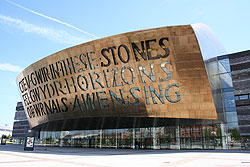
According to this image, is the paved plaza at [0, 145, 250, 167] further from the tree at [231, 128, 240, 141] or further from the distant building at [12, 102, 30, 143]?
the distant building at [12, 102, 30, 143]

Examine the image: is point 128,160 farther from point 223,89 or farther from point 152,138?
point 223,89

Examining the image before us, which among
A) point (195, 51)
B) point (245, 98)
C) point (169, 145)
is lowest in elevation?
point (169, 145)

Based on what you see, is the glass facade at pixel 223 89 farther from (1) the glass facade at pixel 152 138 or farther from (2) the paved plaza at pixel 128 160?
(2) the paved plaza at pixel 128 160

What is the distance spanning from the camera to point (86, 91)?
29844mm

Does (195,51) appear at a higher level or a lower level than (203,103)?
higher

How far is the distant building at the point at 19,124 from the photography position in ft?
249

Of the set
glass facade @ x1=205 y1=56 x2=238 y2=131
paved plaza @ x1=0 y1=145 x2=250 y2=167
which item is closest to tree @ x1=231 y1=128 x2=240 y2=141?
glass facade @ x1=205 y1=56 x2=238 y2=131

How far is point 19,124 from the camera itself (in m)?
77.6

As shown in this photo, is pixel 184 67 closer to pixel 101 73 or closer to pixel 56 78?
pixel 101 73

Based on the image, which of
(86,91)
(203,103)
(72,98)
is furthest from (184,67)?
(72,98)

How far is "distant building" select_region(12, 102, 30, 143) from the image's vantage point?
75750 millimetres

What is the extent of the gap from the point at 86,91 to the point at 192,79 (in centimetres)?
1387

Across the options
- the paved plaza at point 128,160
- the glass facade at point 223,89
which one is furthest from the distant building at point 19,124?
the glass facade at point 223,89

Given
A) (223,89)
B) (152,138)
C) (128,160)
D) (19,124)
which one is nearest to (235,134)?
(223,89)
